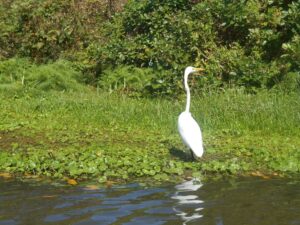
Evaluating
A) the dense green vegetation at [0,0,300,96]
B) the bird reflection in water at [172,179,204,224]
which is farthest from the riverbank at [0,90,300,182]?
the dense green vegetation at [0,0,300,96]

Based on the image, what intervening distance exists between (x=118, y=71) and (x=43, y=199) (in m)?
9.42

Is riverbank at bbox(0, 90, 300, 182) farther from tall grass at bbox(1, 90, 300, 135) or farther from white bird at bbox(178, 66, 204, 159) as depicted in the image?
white bird at bbox(178, 66, 204, 159)

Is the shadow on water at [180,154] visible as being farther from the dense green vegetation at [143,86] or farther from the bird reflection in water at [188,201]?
the bird reflection in water at [188,201]

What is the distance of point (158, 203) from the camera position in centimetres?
696

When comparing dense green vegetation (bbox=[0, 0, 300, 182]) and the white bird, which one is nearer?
the white bird

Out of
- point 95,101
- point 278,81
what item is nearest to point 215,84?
point 278,81

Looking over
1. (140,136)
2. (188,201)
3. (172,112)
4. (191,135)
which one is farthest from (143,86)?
(188,201)

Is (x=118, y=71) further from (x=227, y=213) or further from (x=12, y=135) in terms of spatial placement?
(x=227, y=213)

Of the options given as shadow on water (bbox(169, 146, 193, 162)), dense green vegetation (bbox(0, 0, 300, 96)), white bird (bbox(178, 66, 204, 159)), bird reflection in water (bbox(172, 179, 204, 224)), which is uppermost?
dense green vegetation (bbox(0, 0, 300, 96))

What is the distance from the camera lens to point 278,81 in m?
14.3

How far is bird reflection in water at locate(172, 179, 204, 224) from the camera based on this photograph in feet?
21.3

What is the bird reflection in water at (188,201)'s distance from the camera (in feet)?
21.3

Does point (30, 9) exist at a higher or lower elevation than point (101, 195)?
higher

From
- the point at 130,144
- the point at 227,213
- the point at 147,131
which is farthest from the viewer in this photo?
the point at 147,131
